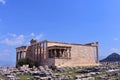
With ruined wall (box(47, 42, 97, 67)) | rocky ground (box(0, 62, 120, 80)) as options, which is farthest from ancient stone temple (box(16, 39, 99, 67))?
rocky ground (box(0, 62, 120, 80))

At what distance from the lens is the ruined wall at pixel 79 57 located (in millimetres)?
53997

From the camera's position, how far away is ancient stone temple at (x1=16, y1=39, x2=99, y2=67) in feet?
176

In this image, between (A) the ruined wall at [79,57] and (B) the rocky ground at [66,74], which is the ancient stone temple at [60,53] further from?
(B) the rocky ground at [66,74]

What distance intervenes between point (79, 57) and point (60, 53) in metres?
5.67

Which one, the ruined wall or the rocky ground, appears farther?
the ruined wall

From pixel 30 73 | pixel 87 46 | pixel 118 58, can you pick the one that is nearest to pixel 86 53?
pixel 87 46

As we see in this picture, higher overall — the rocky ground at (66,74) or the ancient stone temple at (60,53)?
the ancient stone temple at (60,53)

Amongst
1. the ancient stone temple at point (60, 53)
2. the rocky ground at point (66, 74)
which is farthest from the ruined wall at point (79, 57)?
the rocky ground at point (66, 74)

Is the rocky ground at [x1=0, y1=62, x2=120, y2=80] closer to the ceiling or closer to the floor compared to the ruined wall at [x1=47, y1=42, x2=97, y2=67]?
closer to the floor

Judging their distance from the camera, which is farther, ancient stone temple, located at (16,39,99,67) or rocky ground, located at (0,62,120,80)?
ancient stone temple, located at (16,39,99,67)

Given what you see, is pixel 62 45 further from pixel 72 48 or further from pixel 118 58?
pixel 118 58

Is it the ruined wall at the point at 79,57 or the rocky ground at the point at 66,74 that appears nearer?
the rocky ground at the point at 66,74

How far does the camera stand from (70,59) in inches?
2194

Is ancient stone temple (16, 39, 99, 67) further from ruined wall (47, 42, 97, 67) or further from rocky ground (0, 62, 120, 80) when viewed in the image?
Answer: rocky ground (0, 62, 120, 80)
